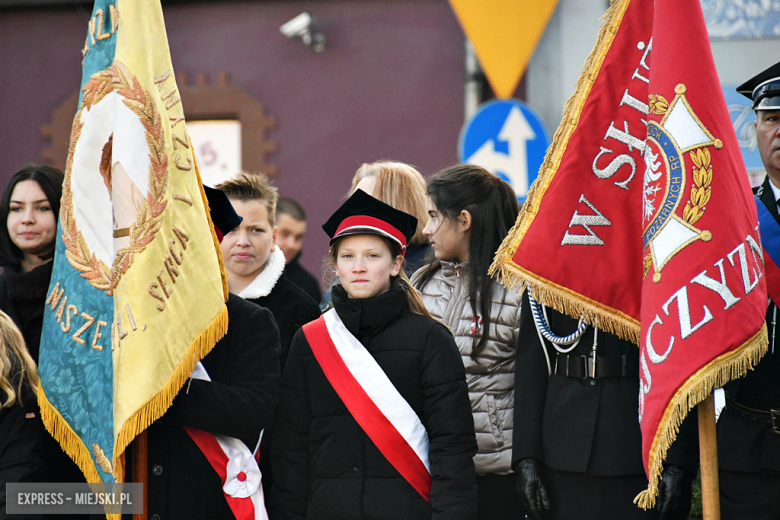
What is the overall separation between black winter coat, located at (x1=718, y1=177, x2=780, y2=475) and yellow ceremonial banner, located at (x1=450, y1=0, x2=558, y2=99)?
4.93 m

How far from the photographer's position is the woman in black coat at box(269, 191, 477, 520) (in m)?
2.71

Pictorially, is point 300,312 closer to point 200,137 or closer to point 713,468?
point 713,468

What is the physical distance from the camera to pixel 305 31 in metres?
8.05

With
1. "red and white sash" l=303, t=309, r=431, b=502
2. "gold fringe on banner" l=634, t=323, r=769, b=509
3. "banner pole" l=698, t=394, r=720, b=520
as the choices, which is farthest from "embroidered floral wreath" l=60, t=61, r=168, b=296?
"banner pole" l=698, t=394, r=720, b=520

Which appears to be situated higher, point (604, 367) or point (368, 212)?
point (368, 212)

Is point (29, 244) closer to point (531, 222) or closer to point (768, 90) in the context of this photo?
point (531, 222)

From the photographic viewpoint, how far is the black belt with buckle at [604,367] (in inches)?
113

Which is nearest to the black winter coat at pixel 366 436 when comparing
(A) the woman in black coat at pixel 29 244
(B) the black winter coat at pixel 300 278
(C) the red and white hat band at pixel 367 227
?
(C) the red and white hat band at pixel 367 227

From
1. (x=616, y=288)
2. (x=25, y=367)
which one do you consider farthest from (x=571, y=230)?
(x=25, y=367)

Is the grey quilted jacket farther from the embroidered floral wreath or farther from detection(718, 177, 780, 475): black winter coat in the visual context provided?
the embroidered floral wreath

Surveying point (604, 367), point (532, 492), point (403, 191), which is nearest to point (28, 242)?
point (403, 191)

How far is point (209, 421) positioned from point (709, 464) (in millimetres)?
1589

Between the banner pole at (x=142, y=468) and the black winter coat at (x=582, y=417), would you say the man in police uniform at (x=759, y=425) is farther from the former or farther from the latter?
the banner pole at (x=142, y=468)

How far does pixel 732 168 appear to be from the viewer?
2.65 metres
